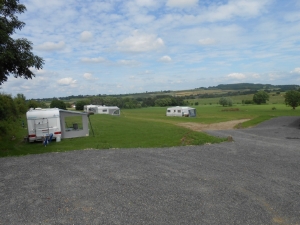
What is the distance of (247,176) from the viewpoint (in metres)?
7.64

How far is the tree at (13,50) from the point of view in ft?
34.7

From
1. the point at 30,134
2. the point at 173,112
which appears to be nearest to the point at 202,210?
the point at 30,134

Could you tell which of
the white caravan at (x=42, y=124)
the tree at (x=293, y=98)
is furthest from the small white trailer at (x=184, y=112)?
the white caravan at (x=42, y=124)

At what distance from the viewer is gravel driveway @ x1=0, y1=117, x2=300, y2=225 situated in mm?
5062

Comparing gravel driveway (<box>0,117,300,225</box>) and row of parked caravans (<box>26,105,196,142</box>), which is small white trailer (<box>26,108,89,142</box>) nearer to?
row of parked caravans (<box>26,105,196,142</box>)

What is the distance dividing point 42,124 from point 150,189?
14152 mm

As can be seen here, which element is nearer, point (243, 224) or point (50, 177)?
point (243, 224)

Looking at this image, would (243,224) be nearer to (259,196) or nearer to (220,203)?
(220,203)

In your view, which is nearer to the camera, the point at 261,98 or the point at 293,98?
the point at 293,98

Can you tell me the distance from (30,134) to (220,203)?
52.1ft

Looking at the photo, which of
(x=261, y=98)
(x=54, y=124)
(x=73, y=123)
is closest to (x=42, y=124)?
(x=54, y=124)

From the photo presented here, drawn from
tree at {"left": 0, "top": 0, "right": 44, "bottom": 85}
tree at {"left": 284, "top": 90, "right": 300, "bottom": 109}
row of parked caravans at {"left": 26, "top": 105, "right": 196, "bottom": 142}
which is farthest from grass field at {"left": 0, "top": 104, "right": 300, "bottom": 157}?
tree at {"left": 284, "top": 90, "right": 300, "bottom": 109}

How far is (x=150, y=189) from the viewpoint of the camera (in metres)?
6.44

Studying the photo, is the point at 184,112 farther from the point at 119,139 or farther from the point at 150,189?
the point at 150,189
